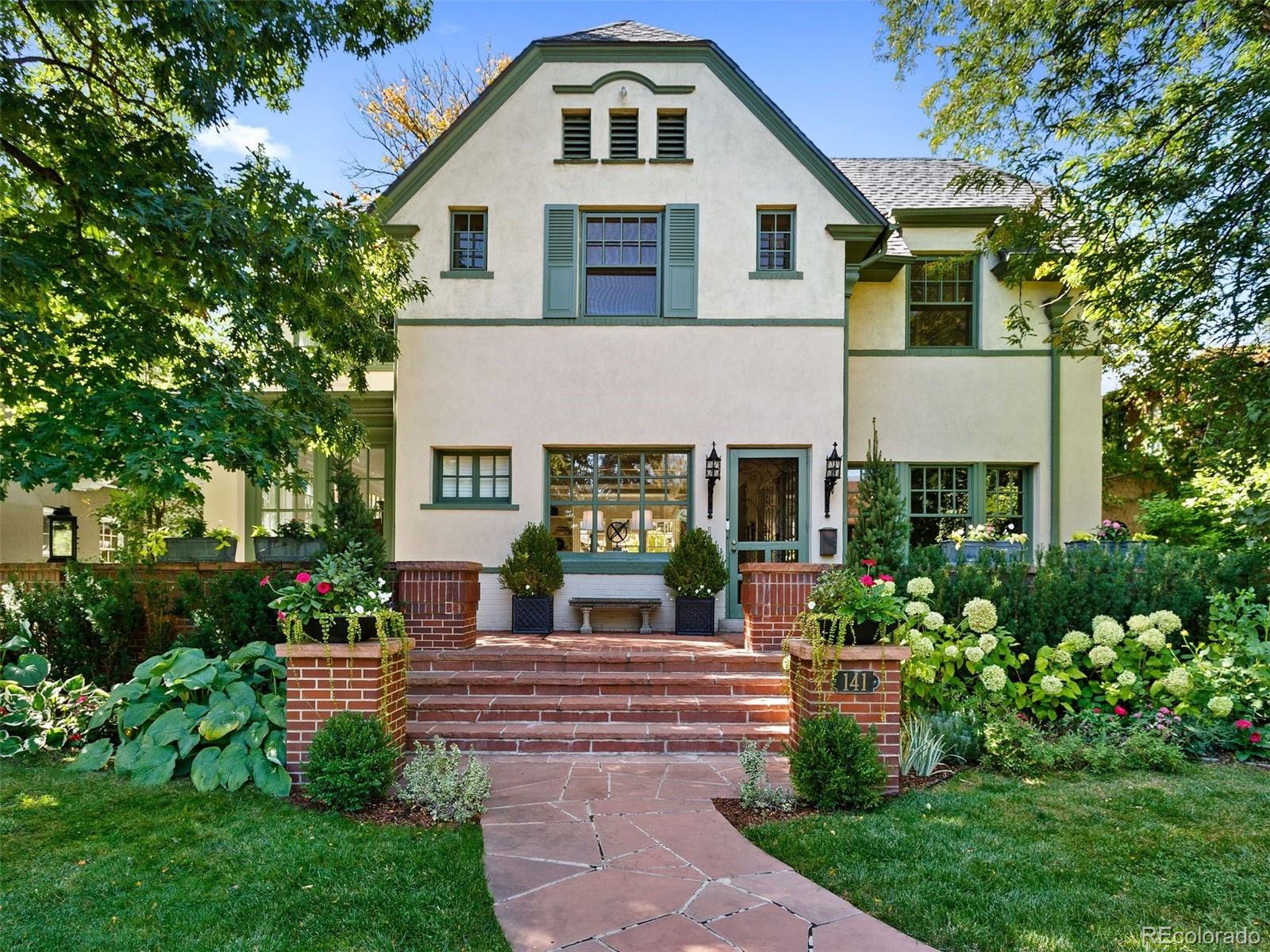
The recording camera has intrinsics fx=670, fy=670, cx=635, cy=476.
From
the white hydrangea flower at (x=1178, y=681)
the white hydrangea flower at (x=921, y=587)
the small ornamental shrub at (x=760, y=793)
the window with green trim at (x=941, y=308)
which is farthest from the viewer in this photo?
the window with green trim at (x=941, y=308)

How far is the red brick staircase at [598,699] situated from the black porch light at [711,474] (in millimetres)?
2127

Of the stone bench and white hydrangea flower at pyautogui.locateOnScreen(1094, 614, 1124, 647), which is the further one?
the stone bench

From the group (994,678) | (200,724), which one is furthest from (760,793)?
(200,724)

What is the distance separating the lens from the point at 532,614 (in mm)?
7945

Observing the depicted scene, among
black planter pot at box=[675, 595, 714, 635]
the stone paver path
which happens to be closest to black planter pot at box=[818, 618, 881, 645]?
the stone paver path

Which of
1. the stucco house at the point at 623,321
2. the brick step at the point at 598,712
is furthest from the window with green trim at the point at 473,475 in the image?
the brick step at the point at 598,712

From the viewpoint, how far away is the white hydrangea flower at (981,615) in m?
5.48

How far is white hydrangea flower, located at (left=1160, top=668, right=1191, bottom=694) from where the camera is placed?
16.7ft

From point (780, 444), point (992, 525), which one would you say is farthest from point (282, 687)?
point (992, 525)

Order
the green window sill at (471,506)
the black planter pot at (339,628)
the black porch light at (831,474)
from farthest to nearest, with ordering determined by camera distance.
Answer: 1. the green window sill at (471,506)
2. the black porch light at (831,474)
3. the black planter pot at (339,628)

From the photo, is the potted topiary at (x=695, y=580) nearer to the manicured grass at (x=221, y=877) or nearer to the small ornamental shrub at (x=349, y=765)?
the small ornamental shrub at (x=349, y=765)

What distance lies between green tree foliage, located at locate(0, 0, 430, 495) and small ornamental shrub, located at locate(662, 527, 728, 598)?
4222 millimetres

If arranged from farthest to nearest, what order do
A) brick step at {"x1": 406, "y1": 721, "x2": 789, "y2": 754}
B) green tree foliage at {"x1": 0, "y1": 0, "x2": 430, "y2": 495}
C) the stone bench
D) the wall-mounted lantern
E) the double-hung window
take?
the wall-mounted lantern < the double-hung window < the stone bench < brick step at {"x1": 406, "y1": 721, "x2": 789, "y2": 754} < green tree foliage at {"x1": 0, "y1": 0, "x2": 430, "y2": 495}

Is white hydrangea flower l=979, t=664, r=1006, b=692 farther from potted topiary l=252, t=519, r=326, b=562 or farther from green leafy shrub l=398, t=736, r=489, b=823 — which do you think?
potted topiary l=252, t=519, r=326, b=562
